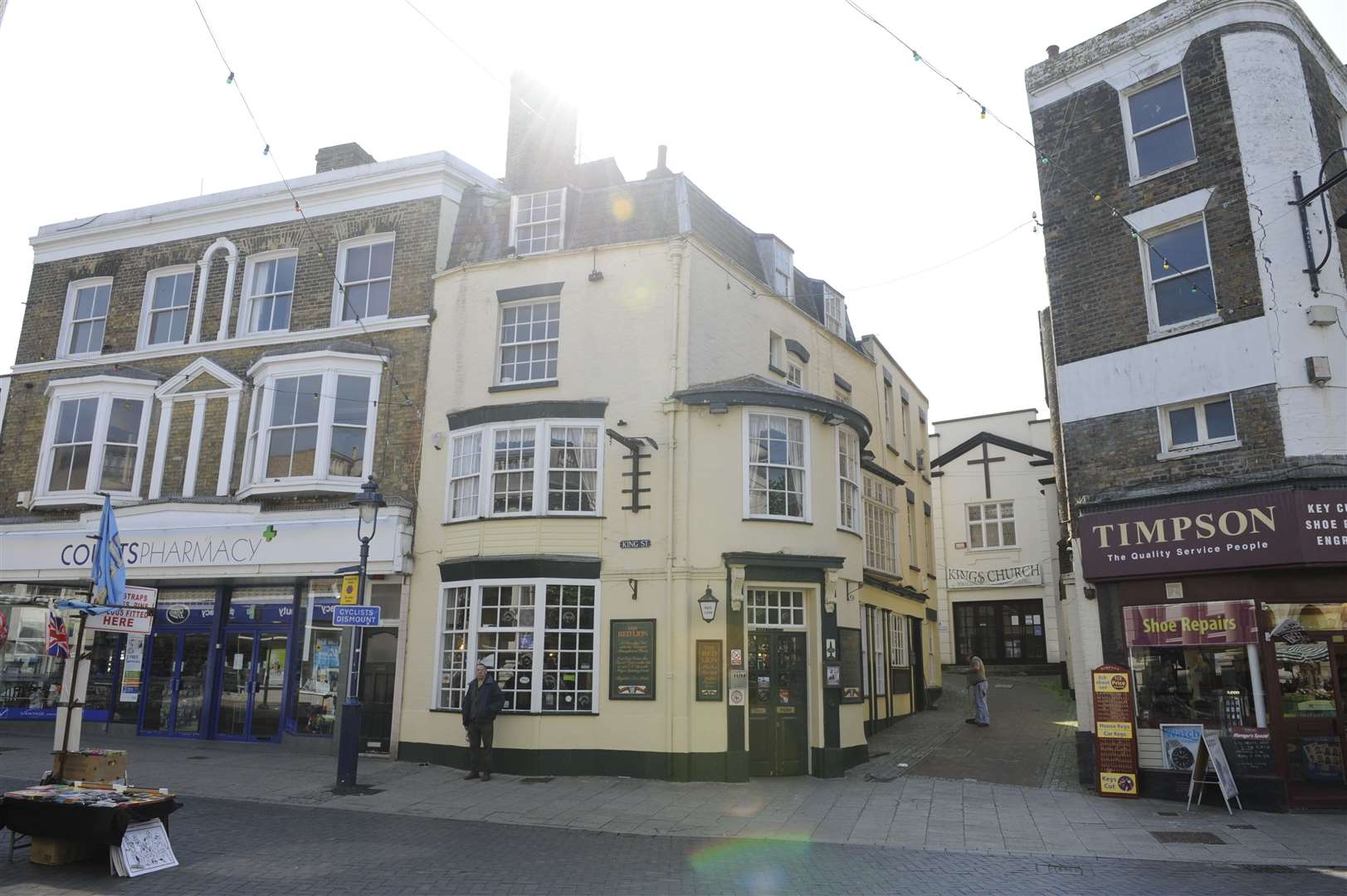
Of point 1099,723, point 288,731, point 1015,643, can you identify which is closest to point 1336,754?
point 1099,723

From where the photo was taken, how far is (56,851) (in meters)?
9.02

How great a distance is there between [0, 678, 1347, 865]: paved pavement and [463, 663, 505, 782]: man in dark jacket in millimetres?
338

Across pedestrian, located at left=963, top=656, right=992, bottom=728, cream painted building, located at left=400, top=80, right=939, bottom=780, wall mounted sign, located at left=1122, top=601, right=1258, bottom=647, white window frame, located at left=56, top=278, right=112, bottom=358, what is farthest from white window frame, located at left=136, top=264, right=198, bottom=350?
wall mounted sign, located at left=1122, top=601, right=1258, bottom=647

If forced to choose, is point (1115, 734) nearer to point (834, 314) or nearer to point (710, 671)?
point (710, 671)

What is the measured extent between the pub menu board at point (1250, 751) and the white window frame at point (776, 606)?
261 inches

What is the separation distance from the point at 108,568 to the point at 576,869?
655 centimetres

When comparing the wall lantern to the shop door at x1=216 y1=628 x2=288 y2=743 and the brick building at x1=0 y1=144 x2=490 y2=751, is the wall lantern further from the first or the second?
the shop door at x1=216 y1=628 x2=288 y2=743

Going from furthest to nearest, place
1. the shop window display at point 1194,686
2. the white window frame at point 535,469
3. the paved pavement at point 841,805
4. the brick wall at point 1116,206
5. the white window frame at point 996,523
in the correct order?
the white window frame at point 996,523 → the white window frame at point 535,469 → the brick wall at point 1116,206 → the shop window display at point 1194,686 → the paved pavement at point 841,805

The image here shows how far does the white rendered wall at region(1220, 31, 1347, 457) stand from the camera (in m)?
13.1

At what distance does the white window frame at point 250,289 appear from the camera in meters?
20.8

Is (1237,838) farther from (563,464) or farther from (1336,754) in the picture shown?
(563,464)

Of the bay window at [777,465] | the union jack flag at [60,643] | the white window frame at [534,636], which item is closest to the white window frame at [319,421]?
the white window frame at [534,636]

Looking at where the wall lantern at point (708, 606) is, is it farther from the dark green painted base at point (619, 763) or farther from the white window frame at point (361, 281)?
the white window frame at point (361, 281)

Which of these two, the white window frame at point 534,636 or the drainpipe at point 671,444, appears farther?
the white window frame at point 534,636
